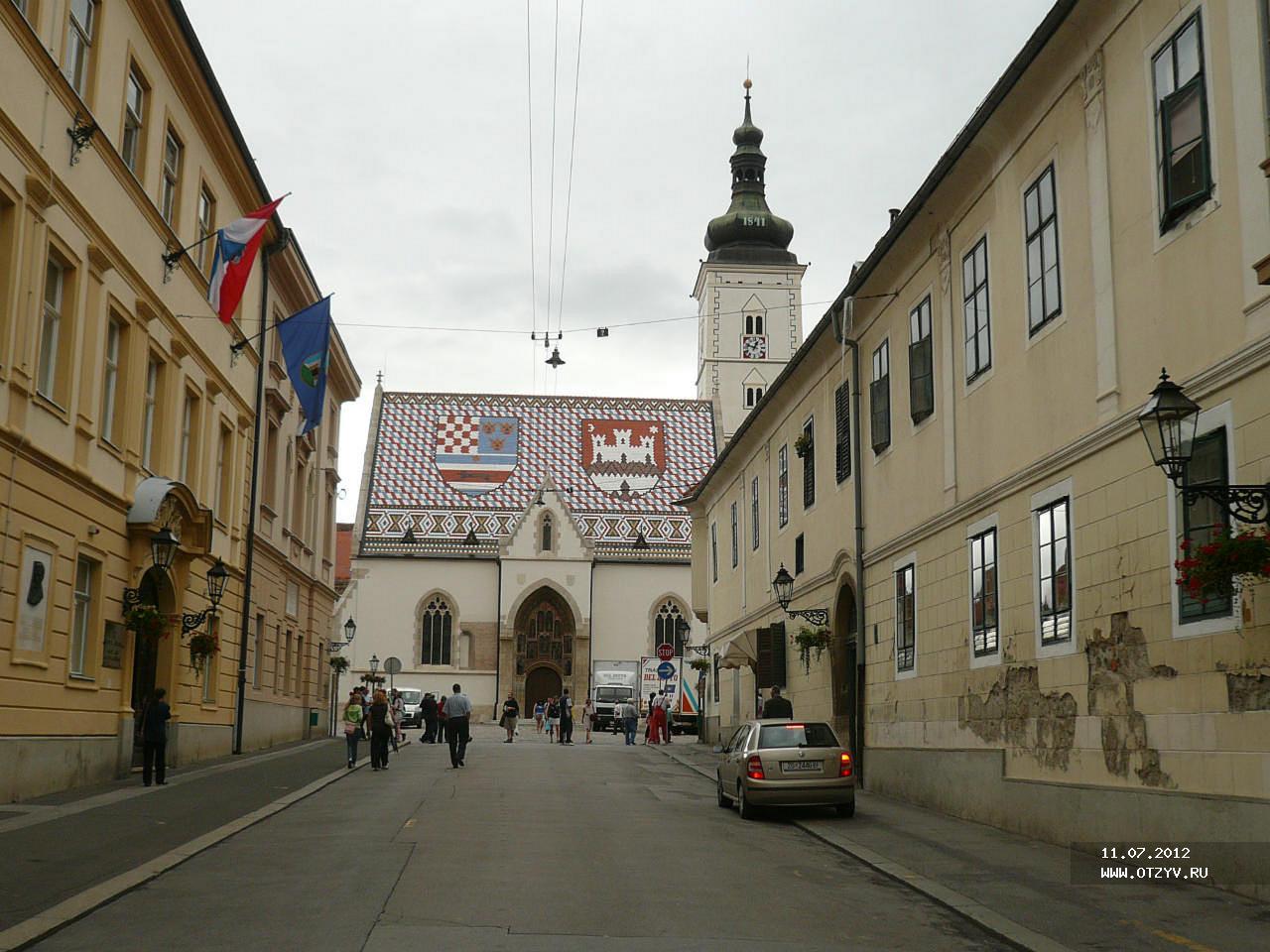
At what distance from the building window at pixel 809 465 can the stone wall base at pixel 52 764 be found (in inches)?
555

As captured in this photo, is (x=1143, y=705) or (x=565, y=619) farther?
(x=565, y=619)

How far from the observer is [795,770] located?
1908cm

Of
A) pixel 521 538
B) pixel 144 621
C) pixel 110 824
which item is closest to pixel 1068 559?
pixel 110 824

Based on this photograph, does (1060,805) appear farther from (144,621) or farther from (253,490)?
(253,490)

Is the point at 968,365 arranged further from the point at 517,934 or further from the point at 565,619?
the point at 565,619

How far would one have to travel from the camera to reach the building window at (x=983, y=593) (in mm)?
18359

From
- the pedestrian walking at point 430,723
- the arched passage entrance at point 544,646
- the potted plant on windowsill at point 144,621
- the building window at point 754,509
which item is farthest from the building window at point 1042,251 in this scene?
the arched passage entrance at point 544,646

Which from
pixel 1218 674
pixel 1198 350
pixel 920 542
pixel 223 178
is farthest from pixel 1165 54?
pixel 223 178

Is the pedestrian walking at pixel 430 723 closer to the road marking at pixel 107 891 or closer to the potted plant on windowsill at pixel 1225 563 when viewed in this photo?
the road marking at pixel 107 891

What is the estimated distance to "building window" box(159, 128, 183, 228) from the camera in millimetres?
24672

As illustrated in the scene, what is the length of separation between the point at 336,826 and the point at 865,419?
12.2m

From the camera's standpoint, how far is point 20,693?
18.1m

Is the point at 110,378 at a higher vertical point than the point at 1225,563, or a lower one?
higher

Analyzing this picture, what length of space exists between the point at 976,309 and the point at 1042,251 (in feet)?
8.08
